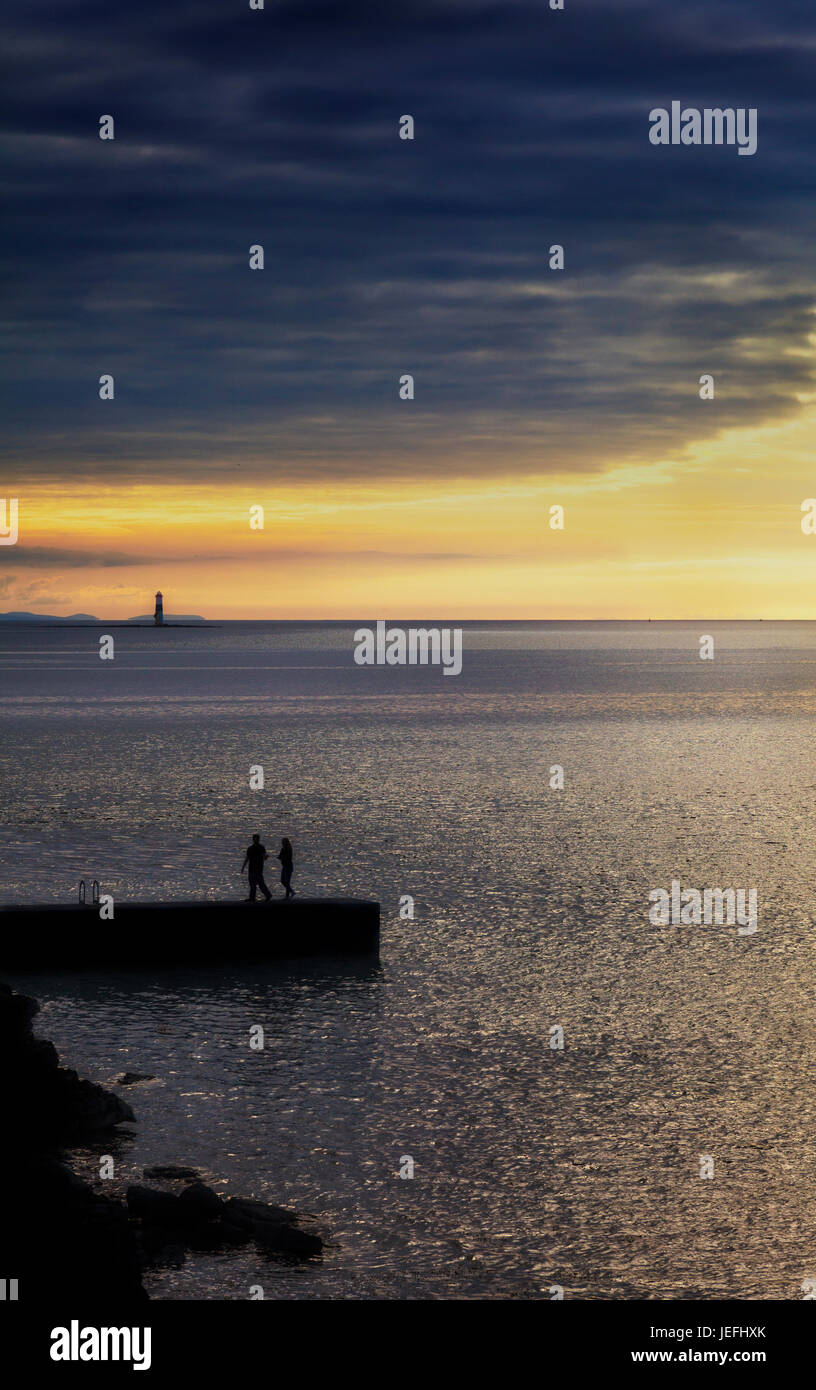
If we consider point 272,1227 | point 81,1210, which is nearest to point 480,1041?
point 272,1227

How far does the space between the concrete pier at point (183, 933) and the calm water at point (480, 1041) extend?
0.93 metres

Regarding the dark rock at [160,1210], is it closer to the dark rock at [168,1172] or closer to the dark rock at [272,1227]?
the dark rock at [272,1227]

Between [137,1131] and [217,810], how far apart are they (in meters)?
39.9

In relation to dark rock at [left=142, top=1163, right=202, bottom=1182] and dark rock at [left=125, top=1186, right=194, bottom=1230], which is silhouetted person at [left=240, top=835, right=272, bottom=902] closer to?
dark rock at [left=142, top=1163, right=202, bottom=1182]

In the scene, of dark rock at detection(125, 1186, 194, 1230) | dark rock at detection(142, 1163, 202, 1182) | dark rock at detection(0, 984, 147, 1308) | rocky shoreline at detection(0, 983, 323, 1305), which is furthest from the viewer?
dark rock at detection(142, 1163, 202, 1182)

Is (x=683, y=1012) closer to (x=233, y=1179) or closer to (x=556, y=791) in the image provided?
(x=233, y=1179)

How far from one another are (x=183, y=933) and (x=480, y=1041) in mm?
10117

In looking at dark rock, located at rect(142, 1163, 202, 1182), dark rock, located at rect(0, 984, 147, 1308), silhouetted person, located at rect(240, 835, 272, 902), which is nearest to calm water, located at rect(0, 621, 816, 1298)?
dark rock, located at rect(142, 1163, 202, 1182)

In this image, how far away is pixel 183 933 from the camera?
34000mm

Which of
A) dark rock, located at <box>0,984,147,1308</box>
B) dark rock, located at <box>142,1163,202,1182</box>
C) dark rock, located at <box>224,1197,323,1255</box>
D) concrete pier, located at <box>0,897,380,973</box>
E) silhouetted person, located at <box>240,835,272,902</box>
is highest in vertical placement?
silhouetted person, located at <box>240,835,272,902</box>

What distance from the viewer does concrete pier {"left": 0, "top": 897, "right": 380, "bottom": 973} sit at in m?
33.3

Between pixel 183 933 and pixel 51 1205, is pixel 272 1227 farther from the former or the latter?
pixel 183 933

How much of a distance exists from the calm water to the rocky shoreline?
52 centimetres
